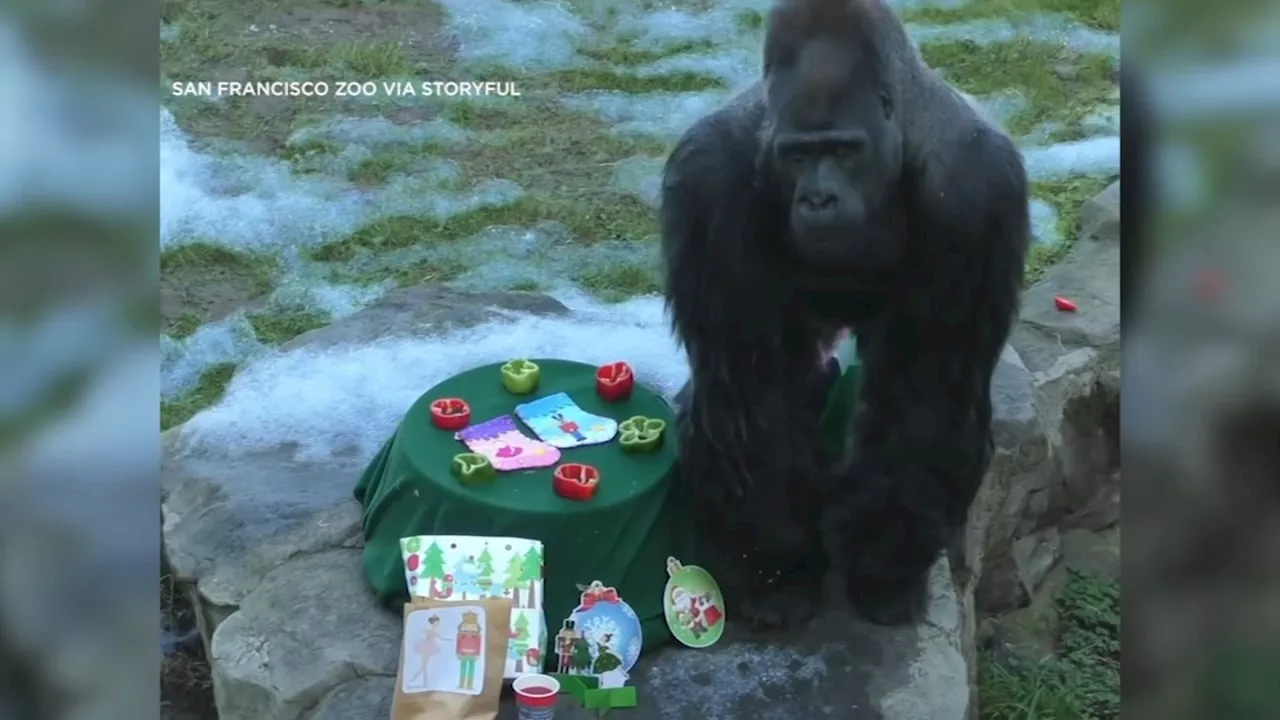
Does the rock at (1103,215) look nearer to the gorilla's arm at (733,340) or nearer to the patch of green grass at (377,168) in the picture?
the gorilla's arm at (733,340)

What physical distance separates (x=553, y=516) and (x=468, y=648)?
26cm

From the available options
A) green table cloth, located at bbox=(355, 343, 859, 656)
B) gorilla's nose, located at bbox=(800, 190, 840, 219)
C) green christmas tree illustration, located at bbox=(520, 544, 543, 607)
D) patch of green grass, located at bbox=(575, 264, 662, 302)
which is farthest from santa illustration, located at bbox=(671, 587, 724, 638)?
gorilla's nose, located at bbox=(800, 190, 840, 219)

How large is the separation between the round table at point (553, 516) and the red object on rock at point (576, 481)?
0.05 ft

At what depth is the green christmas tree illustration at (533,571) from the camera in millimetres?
2375

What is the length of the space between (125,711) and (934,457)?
1450 mm

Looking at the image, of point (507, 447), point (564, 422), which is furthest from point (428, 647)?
point (564, 422)

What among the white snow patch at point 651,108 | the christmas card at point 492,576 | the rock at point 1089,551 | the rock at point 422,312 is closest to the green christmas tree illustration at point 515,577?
the christmas card at point 492,576

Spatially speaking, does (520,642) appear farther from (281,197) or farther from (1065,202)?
(1065,202)

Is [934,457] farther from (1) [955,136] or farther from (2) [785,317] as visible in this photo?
(1) [955,136]

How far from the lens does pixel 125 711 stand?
244 centimetres

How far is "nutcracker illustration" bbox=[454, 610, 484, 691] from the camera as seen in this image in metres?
2.30

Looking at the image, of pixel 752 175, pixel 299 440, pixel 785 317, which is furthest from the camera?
pixel 299 440

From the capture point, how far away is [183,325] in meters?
2.65

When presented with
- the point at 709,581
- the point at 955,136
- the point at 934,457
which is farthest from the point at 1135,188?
the point at 709,581
